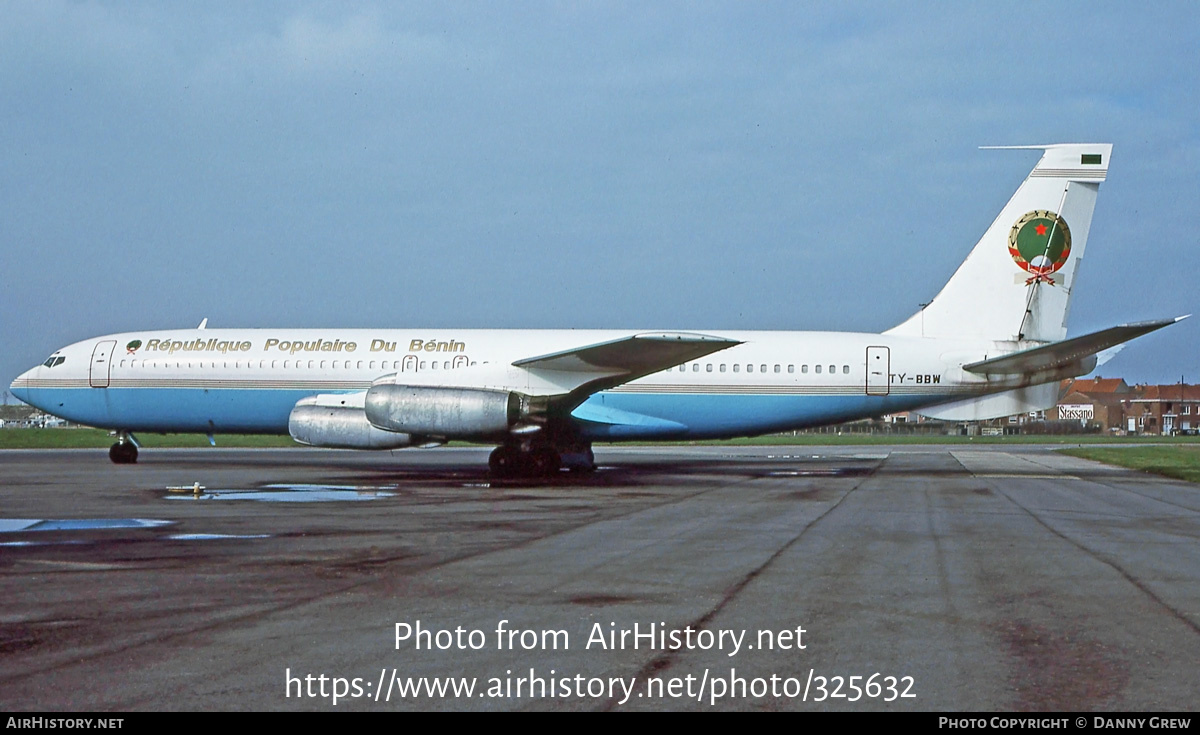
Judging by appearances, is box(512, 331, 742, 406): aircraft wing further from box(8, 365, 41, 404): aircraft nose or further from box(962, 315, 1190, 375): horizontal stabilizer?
box(8, 365, 41, 404): aircraft nose

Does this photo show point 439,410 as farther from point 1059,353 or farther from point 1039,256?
point 1039,256

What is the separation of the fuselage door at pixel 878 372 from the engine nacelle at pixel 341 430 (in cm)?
1061

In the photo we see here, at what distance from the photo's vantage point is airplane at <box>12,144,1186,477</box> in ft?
78.9

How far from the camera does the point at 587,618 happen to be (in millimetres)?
7121

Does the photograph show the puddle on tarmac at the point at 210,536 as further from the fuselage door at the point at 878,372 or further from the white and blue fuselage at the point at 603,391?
the fuselage door at the point at 878,372

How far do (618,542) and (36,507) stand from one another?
9000mm

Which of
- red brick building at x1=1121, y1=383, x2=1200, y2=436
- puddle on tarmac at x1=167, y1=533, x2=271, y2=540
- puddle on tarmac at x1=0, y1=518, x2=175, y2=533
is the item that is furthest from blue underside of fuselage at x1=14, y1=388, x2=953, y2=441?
red brick building at x1=1121, y1=383, x2=1200, y2=436

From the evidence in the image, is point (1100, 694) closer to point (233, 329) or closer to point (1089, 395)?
point (233, 329)

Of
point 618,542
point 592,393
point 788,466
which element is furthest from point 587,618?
point 788,466

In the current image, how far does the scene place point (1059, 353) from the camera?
2275 cm

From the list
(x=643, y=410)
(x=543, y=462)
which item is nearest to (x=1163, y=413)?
(x=643, y=410)

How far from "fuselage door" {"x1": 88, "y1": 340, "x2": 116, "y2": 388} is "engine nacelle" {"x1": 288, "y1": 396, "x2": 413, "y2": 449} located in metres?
7.03

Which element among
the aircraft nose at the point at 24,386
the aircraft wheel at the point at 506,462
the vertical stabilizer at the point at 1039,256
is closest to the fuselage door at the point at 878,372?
the vertical stabilizer at the point at 1039,256

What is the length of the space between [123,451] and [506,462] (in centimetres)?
1126
